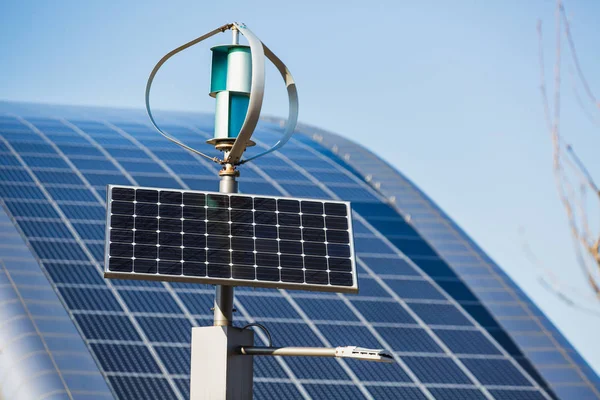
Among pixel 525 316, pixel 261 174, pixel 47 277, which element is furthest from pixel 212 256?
pixel 261 174

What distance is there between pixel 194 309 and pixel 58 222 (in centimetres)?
582

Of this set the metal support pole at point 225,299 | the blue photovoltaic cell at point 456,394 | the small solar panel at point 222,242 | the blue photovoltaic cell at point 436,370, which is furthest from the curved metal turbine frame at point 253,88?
the blue photovoltaic cell at point 436,370

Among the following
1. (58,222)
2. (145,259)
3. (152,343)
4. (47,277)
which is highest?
(58,222)

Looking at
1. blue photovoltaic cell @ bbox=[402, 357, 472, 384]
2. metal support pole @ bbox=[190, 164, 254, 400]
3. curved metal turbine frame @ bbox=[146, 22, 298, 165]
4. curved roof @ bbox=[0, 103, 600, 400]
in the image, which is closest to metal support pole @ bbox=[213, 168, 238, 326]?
metal support pole @ bbox=[190, 164, 254, 400]

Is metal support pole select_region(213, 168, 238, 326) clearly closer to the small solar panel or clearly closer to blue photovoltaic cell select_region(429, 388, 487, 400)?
the small solar panel

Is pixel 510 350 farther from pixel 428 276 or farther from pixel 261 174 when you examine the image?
pixel 261 174

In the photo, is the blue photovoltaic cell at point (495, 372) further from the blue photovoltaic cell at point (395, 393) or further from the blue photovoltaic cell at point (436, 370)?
the blue photovoltaic cell at point (395, 393)

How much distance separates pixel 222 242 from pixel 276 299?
16844mm

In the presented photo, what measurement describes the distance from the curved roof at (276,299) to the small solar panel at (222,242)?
37.6ft

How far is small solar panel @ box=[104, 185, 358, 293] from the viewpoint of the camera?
44.8 ft

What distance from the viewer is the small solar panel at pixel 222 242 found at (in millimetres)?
13656

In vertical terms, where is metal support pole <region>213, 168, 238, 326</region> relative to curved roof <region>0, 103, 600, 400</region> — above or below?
below

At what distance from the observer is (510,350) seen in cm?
3134

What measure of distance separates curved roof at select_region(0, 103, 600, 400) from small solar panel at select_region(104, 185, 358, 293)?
11.4 metres
